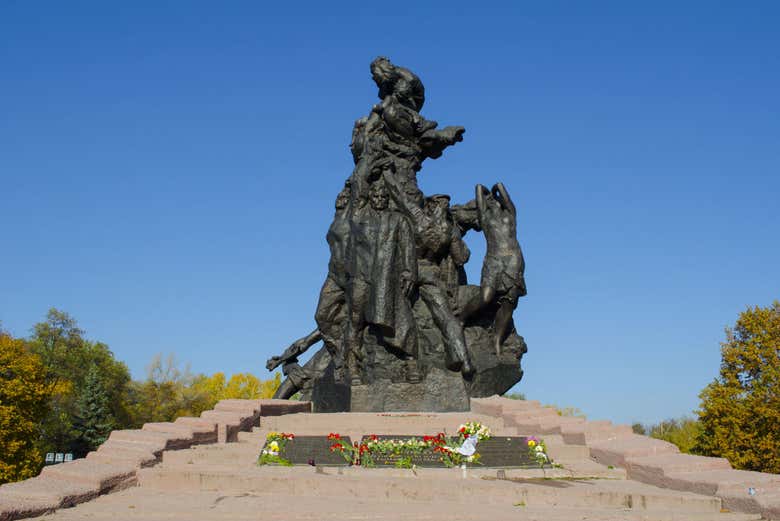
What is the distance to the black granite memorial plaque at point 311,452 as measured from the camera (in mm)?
8430

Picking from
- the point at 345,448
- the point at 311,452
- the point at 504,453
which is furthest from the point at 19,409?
the point at 504,453

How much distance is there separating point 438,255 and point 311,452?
632cm

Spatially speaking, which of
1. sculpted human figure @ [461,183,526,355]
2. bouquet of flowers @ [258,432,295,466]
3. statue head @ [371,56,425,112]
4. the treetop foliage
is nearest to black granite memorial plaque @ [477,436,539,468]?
bouquet of flowers @ [258,432,295,466]

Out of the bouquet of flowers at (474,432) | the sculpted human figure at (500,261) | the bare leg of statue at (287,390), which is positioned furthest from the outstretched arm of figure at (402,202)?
the bouquet of flowers at (474,432)

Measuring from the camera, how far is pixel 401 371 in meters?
13.2

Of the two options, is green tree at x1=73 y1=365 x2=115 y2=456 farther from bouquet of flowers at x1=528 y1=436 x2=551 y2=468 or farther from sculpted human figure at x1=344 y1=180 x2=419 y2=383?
bouquet of flowers at x1=528 y1=436 x2=551 y2=468

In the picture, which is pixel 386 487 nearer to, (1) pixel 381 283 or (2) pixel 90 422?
(1) pixel 381 283

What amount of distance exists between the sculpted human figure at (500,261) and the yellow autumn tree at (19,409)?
17.0 metres

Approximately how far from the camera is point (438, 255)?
14359 millimetres

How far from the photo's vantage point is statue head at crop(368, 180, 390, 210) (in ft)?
45.7

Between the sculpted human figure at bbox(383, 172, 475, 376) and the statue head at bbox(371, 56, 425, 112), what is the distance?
5.31 ft

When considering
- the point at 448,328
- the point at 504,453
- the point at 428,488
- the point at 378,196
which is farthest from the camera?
the point at 378,196

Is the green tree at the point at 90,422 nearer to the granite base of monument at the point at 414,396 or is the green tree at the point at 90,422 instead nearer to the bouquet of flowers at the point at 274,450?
the granite base of monument at the point at 414,396

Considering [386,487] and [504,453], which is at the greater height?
[504,453]
